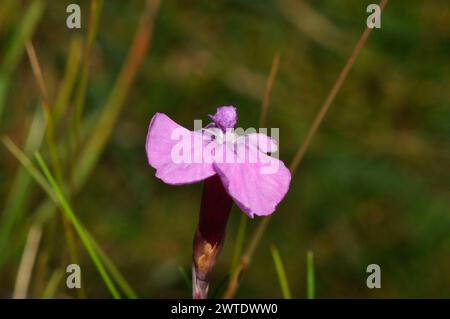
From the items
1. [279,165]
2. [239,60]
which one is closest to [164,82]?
[239,60]

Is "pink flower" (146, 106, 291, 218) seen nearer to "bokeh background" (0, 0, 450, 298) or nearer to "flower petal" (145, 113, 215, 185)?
"flower petal" (145, 113, 215, 185)

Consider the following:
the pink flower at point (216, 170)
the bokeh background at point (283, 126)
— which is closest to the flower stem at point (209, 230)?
the pink flower at point (216, 170)

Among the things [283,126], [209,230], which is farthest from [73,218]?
[283,126]

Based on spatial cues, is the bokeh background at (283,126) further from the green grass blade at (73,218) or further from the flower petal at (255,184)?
the flower petal at (255,184)

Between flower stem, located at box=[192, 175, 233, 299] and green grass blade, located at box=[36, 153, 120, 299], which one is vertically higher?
green grass blade, located at box=[36, 153, 120, 299]

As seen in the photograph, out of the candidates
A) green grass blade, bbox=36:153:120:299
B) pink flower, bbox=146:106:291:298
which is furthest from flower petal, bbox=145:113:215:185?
green grass blade, bbox=36:153:120:299
